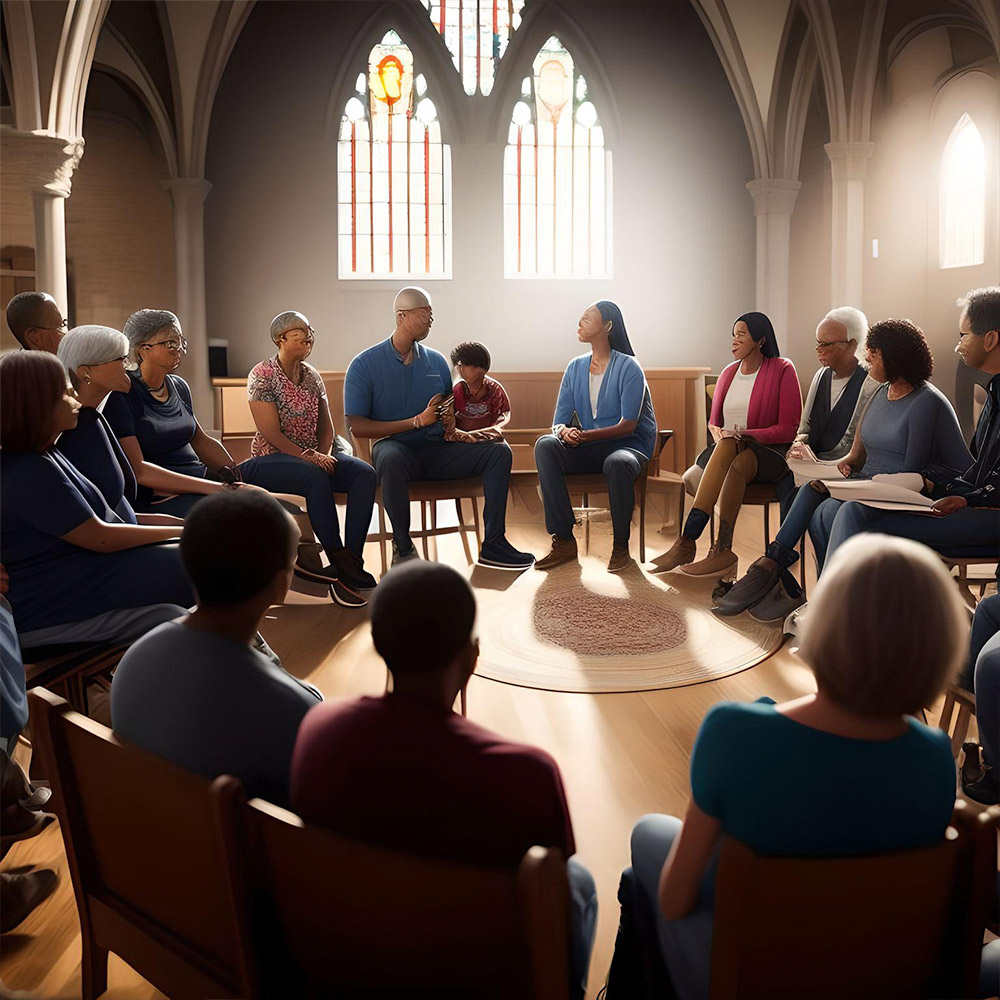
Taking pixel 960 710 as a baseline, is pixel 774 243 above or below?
above

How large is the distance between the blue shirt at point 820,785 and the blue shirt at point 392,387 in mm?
4221

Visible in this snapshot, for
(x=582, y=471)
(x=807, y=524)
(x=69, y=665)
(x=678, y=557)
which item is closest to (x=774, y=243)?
(x=582, y=471)

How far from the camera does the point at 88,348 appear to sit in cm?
344

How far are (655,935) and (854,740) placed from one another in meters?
0.47

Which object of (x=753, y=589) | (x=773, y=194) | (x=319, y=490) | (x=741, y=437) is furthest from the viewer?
(x=773, y=194)

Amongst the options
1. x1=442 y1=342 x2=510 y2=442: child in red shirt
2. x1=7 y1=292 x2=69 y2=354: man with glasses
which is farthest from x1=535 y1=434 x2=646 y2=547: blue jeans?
x1=7 y1=292 x2=69 y2=354: man with glasses

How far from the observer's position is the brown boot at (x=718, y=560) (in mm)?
5008

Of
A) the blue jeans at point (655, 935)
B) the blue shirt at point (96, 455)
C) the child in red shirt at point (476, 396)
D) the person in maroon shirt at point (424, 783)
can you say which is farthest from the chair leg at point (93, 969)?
the child in red shirt at point (476, 396)

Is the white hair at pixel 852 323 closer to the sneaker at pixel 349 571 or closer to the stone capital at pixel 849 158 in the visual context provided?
the sneaker at pixel 349 571

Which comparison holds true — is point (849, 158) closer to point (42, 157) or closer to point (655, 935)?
point (42, 157)

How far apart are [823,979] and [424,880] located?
1.71 ft

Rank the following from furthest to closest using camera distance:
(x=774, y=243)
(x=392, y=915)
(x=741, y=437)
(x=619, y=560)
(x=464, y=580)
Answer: (x=774, y=243) < (x=619, y=560) < (x=741, y=437) < (x=464, y=580) < (x=392, y=915)

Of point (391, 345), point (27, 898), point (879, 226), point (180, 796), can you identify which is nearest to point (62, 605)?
point (27, 898)

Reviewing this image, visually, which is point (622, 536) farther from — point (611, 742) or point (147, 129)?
point (147, 129)
